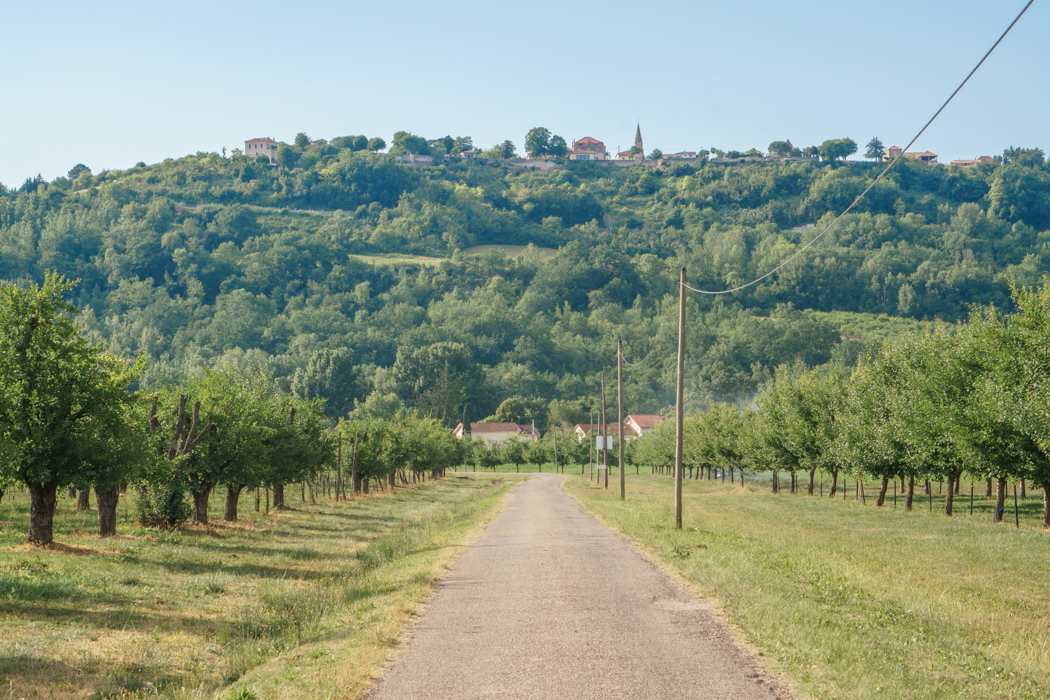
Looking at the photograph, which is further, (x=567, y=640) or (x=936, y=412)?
(x=936, y=412)

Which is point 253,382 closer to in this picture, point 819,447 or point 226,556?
point 226,556

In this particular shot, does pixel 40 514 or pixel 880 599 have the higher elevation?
pixel 40 514

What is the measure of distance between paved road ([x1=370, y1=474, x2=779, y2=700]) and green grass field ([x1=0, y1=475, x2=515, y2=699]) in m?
0.68

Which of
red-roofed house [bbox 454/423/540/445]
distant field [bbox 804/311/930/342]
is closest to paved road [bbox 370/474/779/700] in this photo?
red-roofed house [bbox 454/423/540/445]

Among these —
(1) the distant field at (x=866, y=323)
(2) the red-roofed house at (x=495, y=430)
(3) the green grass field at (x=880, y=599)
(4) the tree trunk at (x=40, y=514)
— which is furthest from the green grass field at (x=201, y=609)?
(1) the distant field at (x=866, y=323)

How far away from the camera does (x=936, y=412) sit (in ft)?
106

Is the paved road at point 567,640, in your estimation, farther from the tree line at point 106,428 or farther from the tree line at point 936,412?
the tree line at point 936,412

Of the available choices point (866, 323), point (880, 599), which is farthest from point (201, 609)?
point (866, 323)

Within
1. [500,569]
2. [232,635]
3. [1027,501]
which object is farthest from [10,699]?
[1027,501]

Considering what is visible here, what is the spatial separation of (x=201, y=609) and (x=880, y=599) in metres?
11.7

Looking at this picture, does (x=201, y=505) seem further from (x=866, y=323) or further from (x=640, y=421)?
→ (x=866, y=323)

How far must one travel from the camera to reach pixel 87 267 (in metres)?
184

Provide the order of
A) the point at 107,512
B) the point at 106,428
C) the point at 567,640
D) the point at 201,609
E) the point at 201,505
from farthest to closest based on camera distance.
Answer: the point at 201,505 < the point at 107,512 < the point at 106,428 < the point at 201,609 < the point at 567,640

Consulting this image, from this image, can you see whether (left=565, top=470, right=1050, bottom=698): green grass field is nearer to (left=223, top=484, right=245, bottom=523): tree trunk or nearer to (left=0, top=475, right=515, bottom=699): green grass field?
(left=0, top=475, right=515, bottom=699): green grass field
